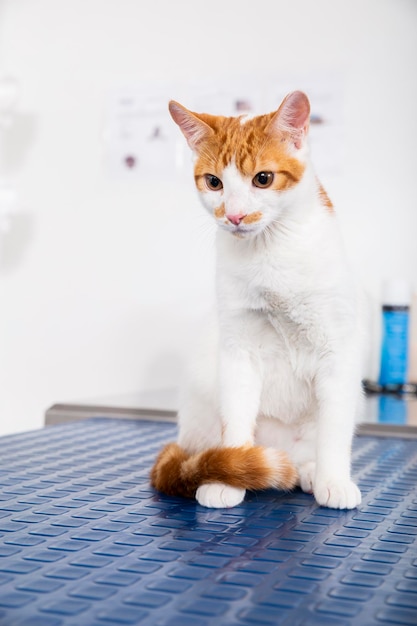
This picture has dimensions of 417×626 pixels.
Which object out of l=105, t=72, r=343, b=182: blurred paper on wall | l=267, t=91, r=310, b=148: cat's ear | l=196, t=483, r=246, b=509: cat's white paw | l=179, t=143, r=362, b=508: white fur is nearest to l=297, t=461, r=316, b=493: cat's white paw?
l=179, t=143, r=362, b=508: white fur

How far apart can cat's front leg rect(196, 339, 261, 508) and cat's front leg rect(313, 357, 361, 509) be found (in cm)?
9

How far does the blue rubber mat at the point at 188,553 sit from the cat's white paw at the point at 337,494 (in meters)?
0.01

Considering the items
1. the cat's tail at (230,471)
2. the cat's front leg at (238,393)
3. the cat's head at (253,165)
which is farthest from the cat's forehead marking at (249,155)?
the cat's tail at (230,471)

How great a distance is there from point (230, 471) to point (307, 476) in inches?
6.6

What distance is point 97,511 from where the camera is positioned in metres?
0.93

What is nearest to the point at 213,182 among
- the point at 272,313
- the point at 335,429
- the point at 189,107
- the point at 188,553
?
the point at 272,313

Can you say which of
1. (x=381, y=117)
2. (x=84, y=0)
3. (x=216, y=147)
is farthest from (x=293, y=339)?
(x=84, y=0)

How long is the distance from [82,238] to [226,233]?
1.34 m

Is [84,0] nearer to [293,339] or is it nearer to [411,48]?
[411,48]

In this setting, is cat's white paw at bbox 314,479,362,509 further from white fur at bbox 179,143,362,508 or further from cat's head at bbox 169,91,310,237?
cat's head at bbox 169,91,310,237

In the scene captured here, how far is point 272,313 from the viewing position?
3.44 ft

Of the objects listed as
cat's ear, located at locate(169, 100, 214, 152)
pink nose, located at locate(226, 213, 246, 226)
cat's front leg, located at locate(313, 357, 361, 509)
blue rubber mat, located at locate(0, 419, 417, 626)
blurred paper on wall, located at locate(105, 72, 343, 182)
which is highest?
blurred paper on wall, located at locate(105, 72, 343, 182)

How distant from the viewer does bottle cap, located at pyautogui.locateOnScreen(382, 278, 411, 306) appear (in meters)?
1.96

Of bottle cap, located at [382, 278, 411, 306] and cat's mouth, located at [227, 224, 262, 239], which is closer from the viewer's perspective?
cat's mouth, located at [227, 224, 262, 239]
